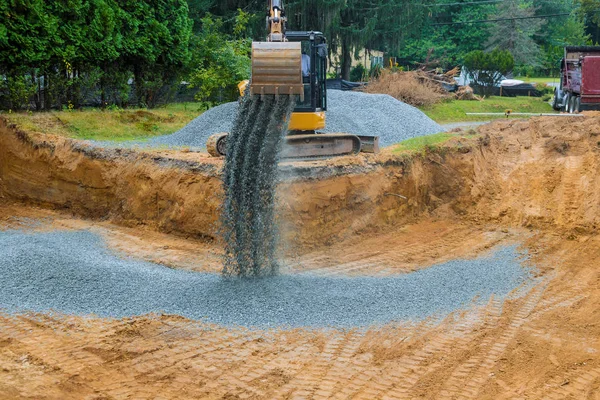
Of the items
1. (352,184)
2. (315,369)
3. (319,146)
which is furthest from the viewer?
(319,146)

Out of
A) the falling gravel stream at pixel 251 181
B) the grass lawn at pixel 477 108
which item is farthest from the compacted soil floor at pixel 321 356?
the grass lawn at pixel 477 108

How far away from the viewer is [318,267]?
10359 mm

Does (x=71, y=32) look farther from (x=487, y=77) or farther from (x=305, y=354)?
(x=487, y=77)

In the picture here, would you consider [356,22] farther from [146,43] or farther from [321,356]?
[321,356]

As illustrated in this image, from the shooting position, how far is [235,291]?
28.6ft

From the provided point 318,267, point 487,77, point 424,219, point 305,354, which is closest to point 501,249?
point 424,219

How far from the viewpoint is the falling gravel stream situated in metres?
9.10

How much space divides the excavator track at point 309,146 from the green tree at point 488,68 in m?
21.3

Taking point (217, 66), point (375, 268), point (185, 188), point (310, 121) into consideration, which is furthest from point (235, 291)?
point (217, 66)

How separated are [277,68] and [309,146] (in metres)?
3.83

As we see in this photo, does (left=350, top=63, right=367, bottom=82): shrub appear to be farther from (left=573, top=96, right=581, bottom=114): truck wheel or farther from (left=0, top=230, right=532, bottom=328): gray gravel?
(left=0, top=230, right=532, bottom=328): gray gravel

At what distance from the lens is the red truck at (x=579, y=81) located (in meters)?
21.7

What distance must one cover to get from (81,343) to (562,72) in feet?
73.4

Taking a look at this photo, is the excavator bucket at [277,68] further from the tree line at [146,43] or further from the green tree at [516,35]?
the green tree at [516,35]
